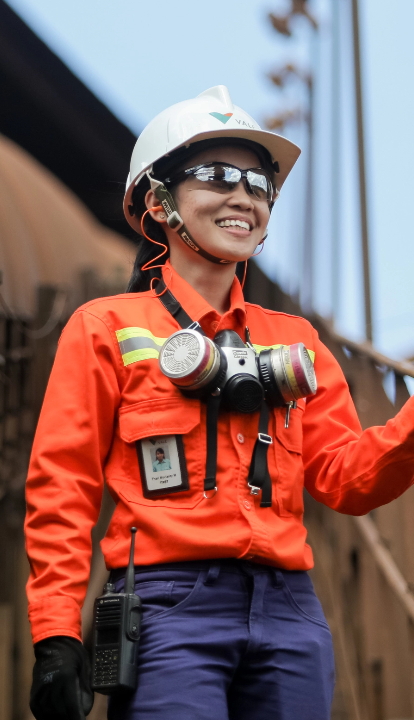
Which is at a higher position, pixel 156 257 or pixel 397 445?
pixel 156 257

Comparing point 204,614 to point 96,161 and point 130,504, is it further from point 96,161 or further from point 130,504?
point 96,161

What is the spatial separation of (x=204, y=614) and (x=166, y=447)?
345mm

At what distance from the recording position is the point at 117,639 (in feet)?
5.26

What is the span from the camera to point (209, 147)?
2102 millimetres

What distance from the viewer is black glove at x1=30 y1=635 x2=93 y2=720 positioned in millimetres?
1557

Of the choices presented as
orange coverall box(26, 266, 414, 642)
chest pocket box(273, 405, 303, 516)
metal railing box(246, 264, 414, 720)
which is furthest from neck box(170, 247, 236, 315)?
metal railing box(246, 264, 414, 720)

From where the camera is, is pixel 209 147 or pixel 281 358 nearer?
pixel 281 358

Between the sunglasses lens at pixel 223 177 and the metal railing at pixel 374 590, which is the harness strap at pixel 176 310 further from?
the metal railing at pixel 374 590

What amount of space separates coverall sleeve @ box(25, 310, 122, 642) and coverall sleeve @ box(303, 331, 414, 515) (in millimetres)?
497

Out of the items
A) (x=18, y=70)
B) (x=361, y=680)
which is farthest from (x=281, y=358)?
(x=18, y=70)

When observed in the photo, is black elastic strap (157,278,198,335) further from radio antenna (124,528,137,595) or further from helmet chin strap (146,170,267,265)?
radio antenna (124,528,137,595)

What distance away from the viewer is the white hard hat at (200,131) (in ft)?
6.81

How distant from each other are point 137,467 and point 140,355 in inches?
9.6

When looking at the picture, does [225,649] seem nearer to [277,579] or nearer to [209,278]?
[277,579]
